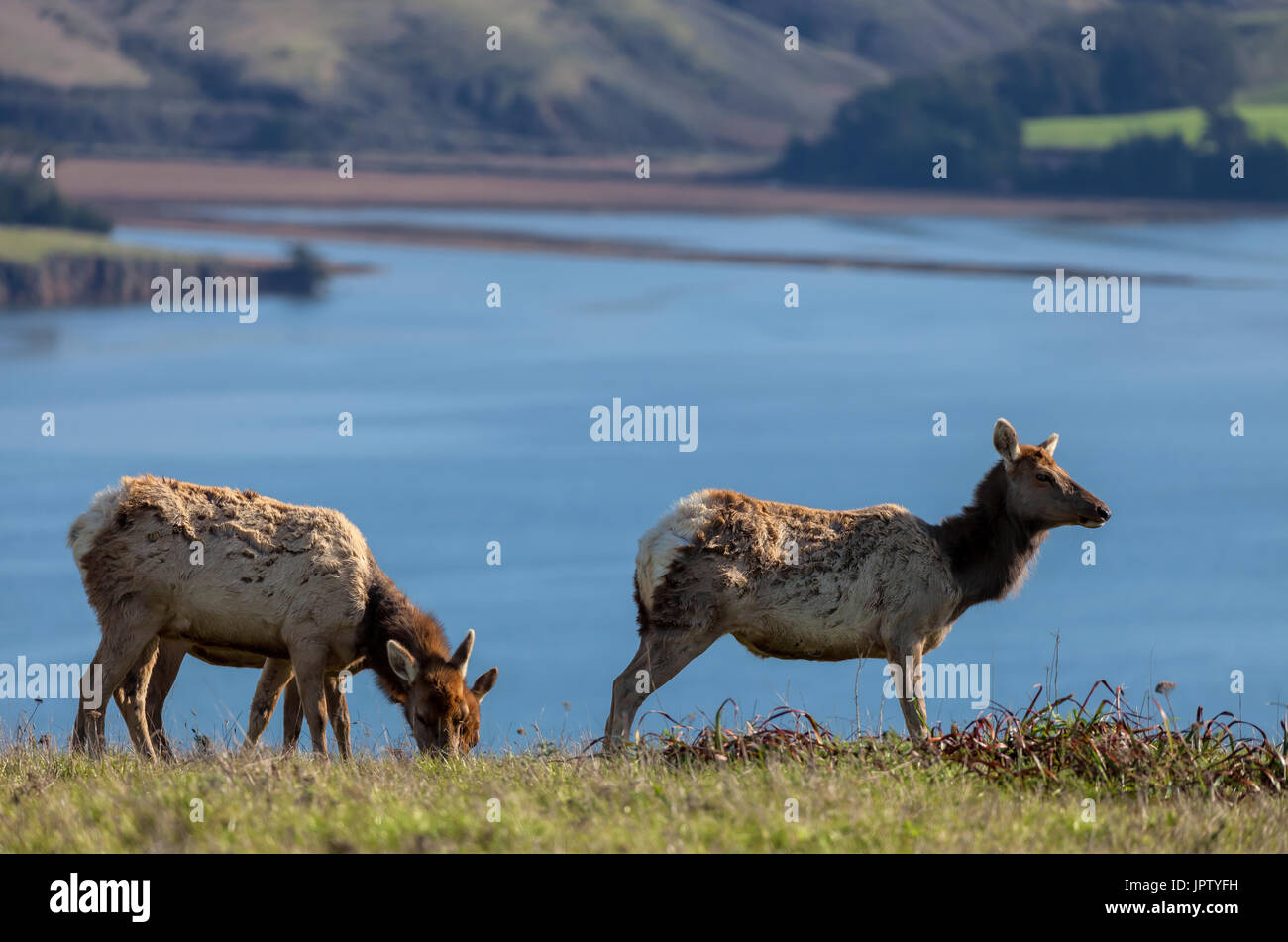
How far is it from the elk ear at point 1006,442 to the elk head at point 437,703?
12.7ft

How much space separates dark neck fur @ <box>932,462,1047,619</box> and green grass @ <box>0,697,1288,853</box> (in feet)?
4.99

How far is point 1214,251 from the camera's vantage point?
186 meters

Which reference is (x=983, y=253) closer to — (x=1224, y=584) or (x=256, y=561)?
(x=1224, y=584)

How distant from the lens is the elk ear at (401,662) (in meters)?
11.5

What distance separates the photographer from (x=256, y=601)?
38.3ft

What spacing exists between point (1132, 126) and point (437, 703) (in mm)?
145271

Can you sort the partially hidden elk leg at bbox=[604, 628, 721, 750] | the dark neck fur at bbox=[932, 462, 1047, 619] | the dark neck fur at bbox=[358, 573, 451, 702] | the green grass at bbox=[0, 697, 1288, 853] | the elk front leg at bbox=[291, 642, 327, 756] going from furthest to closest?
1. the dark neck fur at bbox=[932, 462, 1047, 619]
2. the dark neck fur at bbox=[358, 573, 451, 702]
3. the elk front leg at bbox=[291, 642, 327, 756]
4. the partially hidden elk leg at bbox=[604, 628, 721, 750]
5. the green grass at bbox=[0, 697, 1288, 853]

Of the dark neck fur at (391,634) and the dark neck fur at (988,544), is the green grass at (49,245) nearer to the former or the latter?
the dark neck fur at (391,634)

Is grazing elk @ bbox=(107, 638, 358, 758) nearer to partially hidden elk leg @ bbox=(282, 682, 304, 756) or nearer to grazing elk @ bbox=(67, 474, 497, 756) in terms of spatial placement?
partially hidden elk leg @ bbox=(282, 682, 304, 756)

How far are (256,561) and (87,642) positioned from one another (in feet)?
321

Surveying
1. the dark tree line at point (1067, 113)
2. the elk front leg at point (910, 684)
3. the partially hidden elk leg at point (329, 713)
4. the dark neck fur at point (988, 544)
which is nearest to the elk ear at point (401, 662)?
the partially hidden elk leg at point (329, 713)

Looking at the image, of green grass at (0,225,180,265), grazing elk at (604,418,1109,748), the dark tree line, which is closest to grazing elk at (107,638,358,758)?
grazing elk at (604,418,1109,748)

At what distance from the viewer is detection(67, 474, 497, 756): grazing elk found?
1154 cm

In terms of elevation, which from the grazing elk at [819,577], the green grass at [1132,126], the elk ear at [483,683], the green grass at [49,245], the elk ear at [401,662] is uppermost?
the green grass at [1132,126]
